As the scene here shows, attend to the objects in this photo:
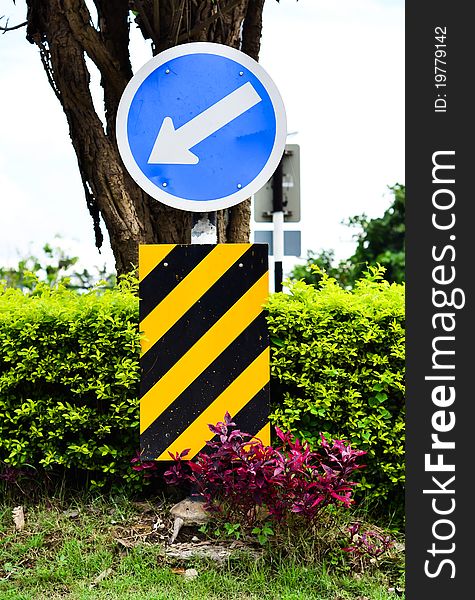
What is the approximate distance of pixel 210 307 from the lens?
4906 millimetres

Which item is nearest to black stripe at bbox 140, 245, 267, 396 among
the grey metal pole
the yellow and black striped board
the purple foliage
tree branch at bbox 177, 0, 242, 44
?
the yellow and black striped board

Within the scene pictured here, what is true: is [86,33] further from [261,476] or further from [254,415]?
[261,476]

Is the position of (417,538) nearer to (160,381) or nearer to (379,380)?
(379,380)

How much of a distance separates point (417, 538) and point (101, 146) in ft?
12.9

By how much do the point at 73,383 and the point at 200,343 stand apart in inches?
35.0

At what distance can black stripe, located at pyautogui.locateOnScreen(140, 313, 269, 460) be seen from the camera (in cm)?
492

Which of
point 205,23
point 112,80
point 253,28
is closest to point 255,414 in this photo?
point 205,23

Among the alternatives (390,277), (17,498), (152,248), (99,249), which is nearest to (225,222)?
(99,249)

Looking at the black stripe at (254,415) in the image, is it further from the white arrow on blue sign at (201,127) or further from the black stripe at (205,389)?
the white arrow on blue sign at (201,127)

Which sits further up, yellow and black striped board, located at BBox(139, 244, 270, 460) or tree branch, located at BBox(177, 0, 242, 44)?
tree branch, located at BBox(177, 0, 242, 44)

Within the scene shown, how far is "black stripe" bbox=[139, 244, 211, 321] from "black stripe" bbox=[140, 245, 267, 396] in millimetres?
163

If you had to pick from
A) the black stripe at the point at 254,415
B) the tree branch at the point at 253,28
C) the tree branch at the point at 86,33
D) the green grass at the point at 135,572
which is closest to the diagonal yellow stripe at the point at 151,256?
the black stripe at the point at 254,415

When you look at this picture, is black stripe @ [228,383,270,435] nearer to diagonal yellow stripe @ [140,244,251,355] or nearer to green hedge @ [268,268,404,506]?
green hedge @ [268,268,404,506]

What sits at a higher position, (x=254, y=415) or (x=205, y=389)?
→ (x=205, y=389)
